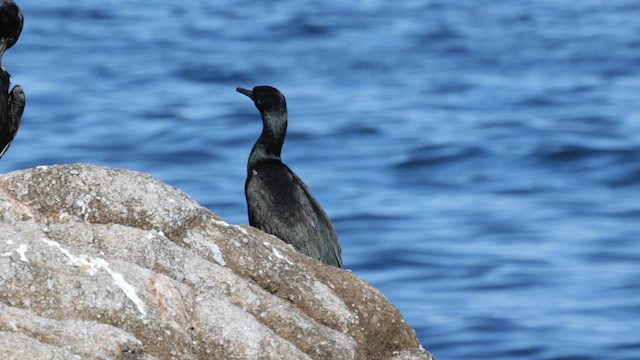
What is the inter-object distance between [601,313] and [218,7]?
978 inches

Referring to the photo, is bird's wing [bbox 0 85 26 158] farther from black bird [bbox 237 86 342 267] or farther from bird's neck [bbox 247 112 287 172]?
bird's neck [bbox 247 112 287 172]

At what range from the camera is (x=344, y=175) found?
84.3 feet

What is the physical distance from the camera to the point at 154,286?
542 centimetres

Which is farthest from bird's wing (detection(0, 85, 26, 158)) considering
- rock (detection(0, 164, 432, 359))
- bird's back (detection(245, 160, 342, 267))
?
bird's back (detection(245, 160, 342, 267))

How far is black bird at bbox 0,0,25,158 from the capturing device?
7.43 meters

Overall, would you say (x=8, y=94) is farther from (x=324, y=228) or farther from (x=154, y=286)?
(x=154, y=286)

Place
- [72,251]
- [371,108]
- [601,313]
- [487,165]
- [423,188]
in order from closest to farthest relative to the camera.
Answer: [72,251], [601,313], [423,188], [487,165], [371,108]

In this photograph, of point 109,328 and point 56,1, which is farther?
point 56,1

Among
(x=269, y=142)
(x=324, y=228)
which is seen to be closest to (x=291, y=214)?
(x=324, y=228)

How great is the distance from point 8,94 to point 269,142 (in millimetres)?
A: 2191

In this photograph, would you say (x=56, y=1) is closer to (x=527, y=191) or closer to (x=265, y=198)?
(x=527, y=191)

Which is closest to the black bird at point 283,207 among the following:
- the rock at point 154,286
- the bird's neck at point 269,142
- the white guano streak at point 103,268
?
the bird's neck at point 269,142

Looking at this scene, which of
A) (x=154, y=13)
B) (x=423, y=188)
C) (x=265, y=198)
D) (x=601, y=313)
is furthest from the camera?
(x=154, y=13)

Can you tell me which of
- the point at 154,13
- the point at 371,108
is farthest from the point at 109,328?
the point at 154,13
